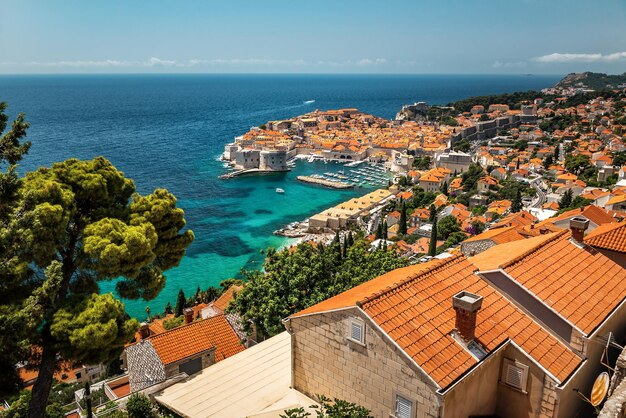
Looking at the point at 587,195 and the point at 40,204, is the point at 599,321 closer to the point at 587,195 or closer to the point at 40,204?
the point at 40,204

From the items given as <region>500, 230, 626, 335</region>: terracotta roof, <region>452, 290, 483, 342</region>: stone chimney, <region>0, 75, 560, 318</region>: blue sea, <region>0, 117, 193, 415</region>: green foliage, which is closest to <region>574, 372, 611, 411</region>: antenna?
<region>500, 230, 626, 335</region>: terracotta roof

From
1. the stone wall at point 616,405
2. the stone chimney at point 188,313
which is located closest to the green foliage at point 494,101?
the stone chimney at point 188,313

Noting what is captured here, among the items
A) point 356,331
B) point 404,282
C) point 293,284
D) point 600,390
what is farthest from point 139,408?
point 600,390

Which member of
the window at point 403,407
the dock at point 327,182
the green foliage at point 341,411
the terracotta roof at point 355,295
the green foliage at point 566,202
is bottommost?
the dock at point 327,182

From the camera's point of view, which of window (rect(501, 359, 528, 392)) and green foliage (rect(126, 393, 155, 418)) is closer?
window (rect(501, 359, 528, 392))

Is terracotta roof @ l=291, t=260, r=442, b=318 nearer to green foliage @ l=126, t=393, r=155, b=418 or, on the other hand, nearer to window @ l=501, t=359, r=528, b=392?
window @ l=501, t=359, r=528, b=392

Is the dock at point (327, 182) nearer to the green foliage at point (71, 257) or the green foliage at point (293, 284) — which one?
the green foliage at point (293, 284)
